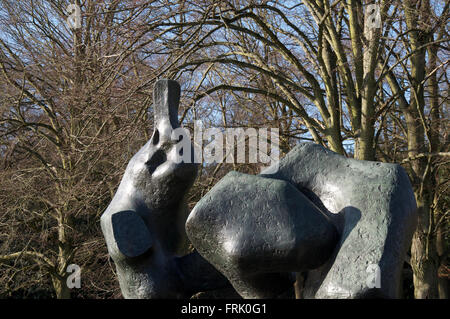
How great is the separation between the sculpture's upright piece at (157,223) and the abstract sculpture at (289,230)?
0.04 ft

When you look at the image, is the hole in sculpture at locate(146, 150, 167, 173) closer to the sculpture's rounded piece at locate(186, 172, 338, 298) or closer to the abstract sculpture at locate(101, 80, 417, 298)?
the abstract sculpture at locate(101, 80, 417, 298)

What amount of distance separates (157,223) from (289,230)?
1383 mm

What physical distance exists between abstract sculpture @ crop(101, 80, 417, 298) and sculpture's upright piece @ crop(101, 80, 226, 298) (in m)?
0.01

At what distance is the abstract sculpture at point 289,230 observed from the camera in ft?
12.2

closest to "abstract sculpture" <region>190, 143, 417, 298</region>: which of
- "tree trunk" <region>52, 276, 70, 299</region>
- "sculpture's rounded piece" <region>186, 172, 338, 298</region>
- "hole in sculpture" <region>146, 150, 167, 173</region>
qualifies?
"sculpture's rounded piece" <region>186, 172, 338, 298</region>

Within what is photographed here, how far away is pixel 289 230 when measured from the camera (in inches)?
150

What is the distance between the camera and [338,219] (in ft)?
13.3

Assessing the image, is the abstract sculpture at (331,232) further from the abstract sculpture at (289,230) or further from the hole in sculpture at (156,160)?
the hole in sculpture at (156,160)

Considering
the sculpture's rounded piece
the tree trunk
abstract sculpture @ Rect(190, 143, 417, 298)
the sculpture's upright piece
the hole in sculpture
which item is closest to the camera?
abstract sculpture @ Rect(190, 143, 417, 298)

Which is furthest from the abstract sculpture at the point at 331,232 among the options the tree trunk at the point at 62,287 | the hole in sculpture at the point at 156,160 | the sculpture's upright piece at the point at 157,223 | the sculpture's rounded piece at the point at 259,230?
the tree trunk at the point at 62,287

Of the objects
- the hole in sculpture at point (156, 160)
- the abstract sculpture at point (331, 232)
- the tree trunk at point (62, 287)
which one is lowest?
the tree trunk at point (62, 287)

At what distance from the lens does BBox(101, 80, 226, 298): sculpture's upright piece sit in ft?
15.1
